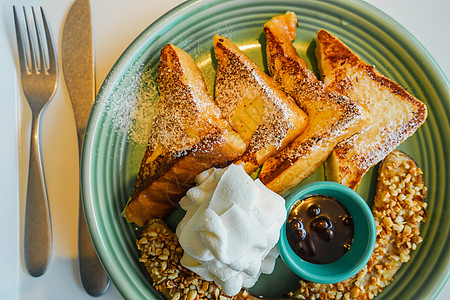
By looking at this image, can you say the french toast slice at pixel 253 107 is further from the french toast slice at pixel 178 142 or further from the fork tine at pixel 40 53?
the fork tine at pixel 40 53

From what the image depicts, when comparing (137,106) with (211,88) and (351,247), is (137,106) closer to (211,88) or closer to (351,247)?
Answer: (211,88)

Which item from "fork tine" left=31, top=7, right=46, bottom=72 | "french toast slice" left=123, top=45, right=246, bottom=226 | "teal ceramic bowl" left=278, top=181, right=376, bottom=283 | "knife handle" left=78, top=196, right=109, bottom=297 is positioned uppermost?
"fork tine" left=31, top=7, right=46, bottom=72

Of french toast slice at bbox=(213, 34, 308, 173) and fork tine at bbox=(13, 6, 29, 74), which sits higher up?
fork tine at bbox=(13, 6, 29, 74)

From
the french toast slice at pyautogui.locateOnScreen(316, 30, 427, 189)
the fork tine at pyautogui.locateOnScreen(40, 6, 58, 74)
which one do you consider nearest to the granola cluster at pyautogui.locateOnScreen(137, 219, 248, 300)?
the french toast slice at pyautogui.locateOnScreen(316, 30, 427, 189)

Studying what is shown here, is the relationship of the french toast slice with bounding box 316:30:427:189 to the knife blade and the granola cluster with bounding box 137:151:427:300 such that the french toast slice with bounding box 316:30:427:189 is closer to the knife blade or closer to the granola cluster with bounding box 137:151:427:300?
the granola cluster with bounding box 137:151:427:300

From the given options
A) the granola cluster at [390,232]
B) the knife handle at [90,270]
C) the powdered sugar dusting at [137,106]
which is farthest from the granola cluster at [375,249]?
the powdered sugar dusting at [137,106]

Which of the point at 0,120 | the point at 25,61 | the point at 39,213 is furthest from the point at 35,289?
the point at 25,61

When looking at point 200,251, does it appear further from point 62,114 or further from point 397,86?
point 397,86
